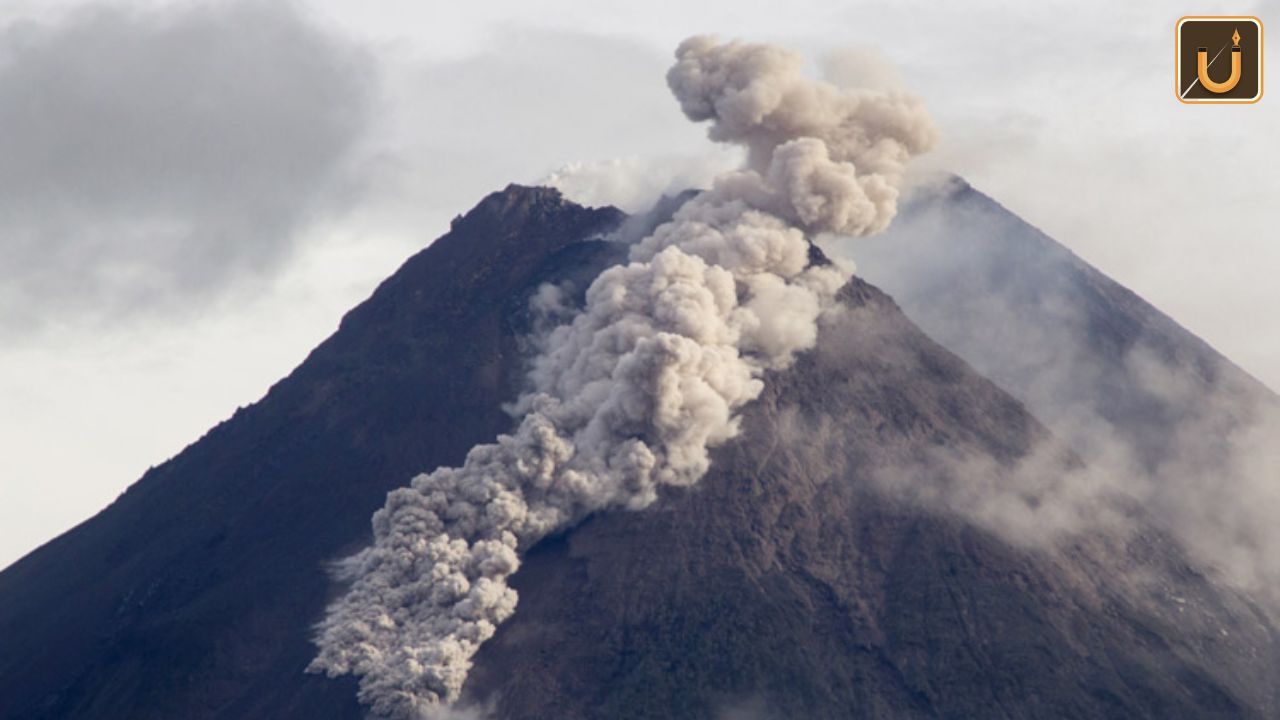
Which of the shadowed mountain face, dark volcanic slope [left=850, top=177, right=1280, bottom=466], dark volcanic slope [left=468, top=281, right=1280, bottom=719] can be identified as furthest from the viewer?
dark volcanic slope [left=850, top=177, right=1280, bottom=466]

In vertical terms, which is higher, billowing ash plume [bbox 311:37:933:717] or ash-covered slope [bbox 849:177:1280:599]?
billowing ash plume [bbox 311:37:933:717]

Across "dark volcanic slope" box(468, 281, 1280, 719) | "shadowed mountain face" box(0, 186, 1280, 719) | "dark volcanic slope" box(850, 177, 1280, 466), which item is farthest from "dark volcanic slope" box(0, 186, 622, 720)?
"dark volcanic slope" box(850, 177, 1280, 466)

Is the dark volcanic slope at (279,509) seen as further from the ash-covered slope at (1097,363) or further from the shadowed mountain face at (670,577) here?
the ash-covered slope at (1097,363)

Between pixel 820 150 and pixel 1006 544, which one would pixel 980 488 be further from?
pixel 820 150

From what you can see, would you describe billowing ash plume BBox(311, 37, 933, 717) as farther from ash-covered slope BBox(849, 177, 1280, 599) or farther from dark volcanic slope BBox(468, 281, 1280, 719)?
ash-covered slope BBox(849, 177, 1280, 599)

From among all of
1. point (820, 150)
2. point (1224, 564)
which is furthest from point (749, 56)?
point (1224, 564)

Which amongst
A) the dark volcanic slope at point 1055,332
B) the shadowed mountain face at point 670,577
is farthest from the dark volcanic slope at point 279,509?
the dark volcanic slope at point 1055,332

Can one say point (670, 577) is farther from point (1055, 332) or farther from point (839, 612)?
Answer: point (1055, 332)
